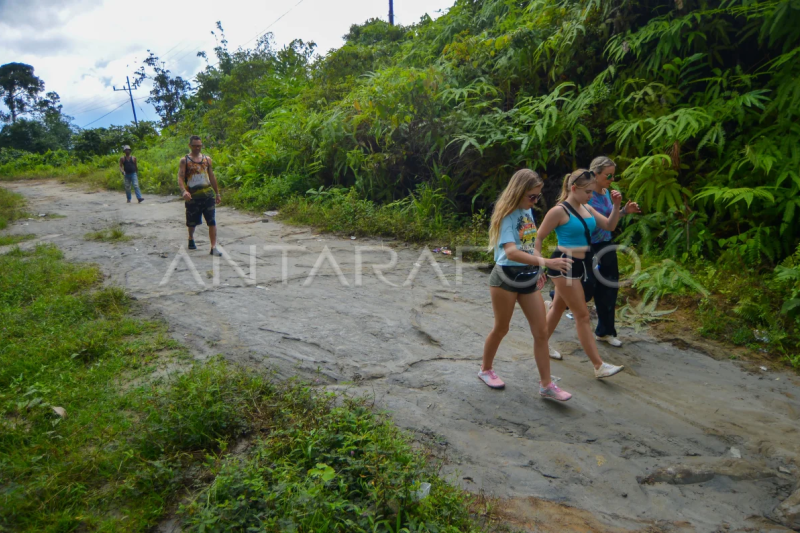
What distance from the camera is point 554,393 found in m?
4.11

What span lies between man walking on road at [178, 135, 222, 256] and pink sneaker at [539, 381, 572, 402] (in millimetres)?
5781

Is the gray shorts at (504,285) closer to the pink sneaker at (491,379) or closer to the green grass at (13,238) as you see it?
the pink sneaker at (491,379)

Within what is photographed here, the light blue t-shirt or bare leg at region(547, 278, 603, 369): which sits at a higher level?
the light blue t-shirt

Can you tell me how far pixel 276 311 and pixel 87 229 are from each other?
6.72 m

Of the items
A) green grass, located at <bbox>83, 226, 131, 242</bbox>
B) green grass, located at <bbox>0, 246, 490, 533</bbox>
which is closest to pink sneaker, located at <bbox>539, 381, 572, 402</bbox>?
green grass, located at <bbox>0, 246, 490, 533</bbox>

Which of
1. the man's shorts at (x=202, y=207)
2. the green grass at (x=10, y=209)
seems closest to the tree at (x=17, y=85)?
the green grass at (x=10, y=209)

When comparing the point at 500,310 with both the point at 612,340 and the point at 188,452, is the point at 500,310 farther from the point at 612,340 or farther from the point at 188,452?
the point at 188,452

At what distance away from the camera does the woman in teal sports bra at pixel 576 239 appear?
4164mm

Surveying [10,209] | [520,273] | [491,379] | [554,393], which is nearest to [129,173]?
[10,209]

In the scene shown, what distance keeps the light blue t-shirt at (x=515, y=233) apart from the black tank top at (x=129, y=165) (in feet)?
44.5

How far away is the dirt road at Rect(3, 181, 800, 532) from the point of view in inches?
125

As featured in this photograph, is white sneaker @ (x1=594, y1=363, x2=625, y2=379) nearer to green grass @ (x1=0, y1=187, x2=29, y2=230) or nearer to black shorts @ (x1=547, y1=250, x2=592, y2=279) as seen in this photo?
black shorts @ (x1=547, y1=250, x2=592, y2=279)

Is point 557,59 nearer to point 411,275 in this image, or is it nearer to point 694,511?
point 411,275

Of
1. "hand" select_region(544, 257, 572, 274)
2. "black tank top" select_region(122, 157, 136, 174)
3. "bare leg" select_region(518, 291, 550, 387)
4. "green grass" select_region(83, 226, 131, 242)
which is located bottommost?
"bare leg" select_region(518, 291, 550, 387)
